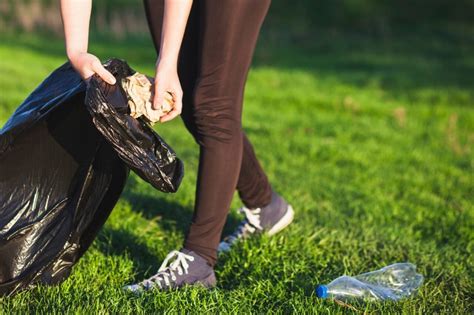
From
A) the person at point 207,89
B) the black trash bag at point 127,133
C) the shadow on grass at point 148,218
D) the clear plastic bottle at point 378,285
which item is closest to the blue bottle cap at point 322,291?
the clear plastic bottle at point 378,285

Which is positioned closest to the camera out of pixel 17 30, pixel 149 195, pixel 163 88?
pixel 163 88

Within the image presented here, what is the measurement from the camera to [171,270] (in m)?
3.04

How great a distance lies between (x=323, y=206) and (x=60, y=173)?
246 cm

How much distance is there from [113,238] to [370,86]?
9.96 m

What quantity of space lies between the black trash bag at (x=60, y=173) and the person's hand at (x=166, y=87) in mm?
107

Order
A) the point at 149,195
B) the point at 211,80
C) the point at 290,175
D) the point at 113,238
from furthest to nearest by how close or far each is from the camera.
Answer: the point at 290,175 → the point at 149,195 → the point at 113,238 → the point at 211,80

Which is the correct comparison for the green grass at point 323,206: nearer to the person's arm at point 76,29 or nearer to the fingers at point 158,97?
the fingers at point 158,97

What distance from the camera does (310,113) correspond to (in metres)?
10.1

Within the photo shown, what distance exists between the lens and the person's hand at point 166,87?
9.16ft

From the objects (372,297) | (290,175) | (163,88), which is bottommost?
(290,175)

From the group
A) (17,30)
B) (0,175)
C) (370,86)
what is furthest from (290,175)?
(17,30)

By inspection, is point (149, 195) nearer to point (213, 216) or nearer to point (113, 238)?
point (113, 238)

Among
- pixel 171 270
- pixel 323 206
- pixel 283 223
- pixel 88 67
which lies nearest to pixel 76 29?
pixel 88 67

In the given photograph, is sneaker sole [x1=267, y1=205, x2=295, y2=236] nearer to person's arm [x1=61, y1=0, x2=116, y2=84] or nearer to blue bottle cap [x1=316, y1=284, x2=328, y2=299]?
blue bottle cap [x1=316, y1=284, x2=328, y2=299]
